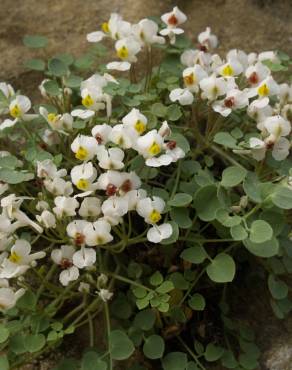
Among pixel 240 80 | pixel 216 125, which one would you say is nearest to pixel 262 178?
pixel 216 125

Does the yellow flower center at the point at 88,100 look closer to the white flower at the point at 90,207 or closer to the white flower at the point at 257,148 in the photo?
the white flower at the point at 90,207

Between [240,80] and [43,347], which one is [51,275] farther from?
[240,80]

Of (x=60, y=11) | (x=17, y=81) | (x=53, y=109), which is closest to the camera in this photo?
(x=53, y=109)

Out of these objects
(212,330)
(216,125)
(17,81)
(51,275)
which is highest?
(216,125)

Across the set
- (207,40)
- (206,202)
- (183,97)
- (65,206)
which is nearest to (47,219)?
(65,206)

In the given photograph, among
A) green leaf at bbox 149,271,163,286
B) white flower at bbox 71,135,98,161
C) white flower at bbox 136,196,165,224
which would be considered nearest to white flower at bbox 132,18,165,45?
white flower at bbox 71,135,98,161

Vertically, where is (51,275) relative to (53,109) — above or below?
below

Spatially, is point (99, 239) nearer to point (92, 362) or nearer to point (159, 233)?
point (159, 233)
